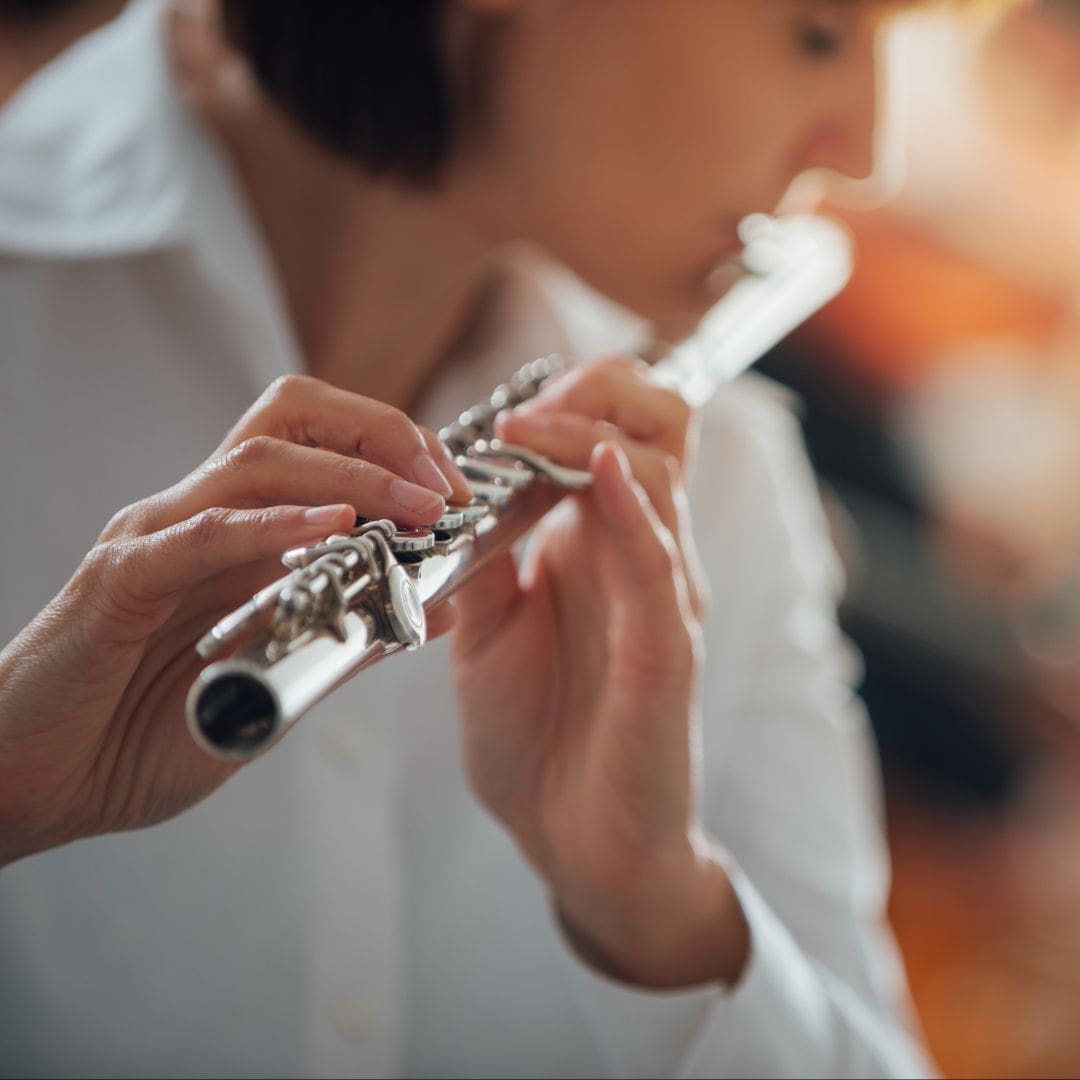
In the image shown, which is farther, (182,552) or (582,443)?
(582,443)

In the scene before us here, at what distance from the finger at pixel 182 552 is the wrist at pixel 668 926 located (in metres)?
0.31

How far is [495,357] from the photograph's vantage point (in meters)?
0.76

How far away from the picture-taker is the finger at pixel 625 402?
0.50m

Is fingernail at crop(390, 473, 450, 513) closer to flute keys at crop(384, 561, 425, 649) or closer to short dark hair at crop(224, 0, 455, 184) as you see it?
flute keys at crop(384, 561, 425, 649)

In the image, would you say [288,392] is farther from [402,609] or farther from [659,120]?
[659,120]

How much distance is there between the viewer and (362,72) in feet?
2.20

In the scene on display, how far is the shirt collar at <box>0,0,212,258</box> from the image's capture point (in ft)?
1.88

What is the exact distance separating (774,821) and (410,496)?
1.48 feet

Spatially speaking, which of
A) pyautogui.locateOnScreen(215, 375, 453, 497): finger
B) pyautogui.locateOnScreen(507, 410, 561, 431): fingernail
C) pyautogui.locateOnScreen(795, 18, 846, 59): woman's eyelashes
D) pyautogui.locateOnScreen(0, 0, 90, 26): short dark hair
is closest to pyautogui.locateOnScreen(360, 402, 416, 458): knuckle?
pyautogui.locateOnScreen(215, 375, 453, 497): finger

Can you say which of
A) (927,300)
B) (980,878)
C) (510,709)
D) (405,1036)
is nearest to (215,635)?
(510,709)

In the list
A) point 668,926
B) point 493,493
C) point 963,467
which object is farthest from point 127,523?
point 963,467

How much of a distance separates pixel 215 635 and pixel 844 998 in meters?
0.47

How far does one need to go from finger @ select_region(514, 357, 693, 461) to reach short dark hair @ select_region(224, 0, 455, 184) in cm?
24

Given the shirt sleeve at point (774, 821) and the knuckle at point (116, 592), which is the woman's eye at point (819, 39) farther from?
the knuckle at point (116, 592)
